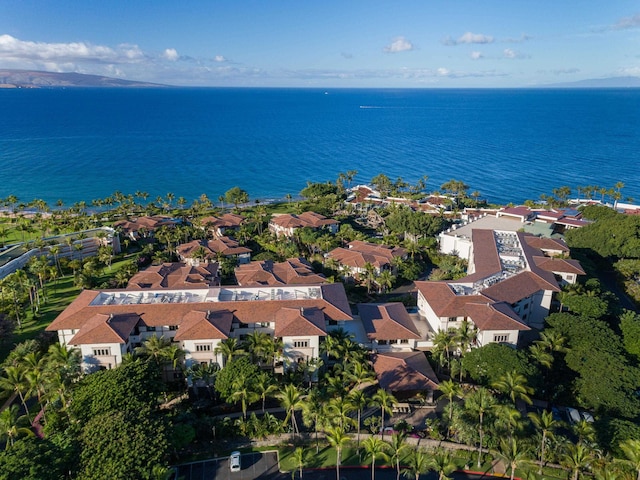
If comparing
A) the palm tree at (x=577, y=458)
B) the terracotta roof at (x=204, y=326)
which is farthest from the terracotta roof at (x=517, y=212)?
the terracotta roof at (x=204, y=326)

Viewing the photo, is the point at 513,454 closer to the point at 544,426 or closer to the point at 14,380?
the point at 544,426

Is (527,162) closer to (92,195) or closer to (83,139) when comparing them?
(92,195)

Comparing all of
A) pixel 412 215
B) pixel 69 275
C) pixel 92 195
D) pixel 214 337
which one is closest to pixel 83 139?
pixel 92 195

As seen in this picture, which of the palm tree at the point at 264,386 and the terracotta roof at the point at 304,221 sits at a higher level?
the palm tree at the point at 264,386

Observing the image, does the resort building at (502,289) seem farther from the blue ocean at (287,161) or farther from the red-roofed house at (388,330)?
the blue ocean at (287,161)

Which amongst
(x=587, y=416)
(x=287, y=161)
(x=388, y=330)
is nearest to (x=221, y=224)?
(x=388, y=330)

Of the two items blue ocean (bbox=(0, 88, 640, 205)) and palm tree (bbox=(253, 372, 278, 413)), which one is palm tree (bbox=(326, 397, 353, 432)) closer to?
palm tree (bbox=(253, 372, 278, 413))
